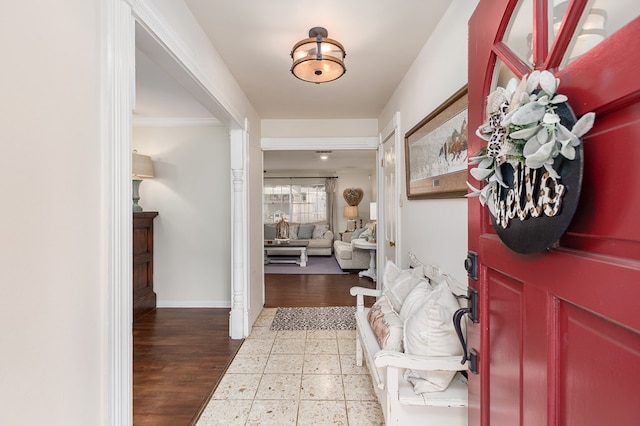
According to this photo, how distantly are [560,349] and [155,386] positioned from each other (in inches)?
96.5

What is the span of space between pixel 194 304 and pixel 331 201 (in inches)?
227

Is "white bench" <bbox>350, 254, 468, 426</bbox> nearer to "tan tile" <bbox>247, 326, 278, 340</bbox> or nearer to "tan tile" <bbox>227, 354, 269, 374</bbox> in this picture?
"tan tile" <bbox>227, 354, 269, 374</bbox>

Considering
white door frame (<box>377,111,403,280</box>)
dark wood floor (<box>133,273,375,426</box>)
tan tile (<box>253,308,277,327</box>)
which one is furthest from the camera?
tan tile (<box>253,308,277,327</box>)

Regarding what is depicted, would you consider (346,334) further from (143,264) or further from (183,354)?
(143,264)

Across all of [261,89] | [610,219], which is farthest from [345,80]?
[610,219]

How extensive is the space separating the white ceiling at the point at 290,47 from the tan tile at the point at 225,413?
79.5 inches

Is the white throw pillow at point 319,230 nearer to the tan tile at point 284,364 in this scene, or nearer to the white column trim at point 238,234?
the white column trim at point 238,234

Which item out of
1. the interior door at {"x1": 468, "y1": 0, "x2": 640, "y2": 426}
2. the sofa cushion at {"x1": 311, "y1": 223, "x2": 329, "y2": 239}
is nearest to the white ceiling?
the interior door at {"x1": 468, "y1": 0, "x2": 640, "y2": 426}

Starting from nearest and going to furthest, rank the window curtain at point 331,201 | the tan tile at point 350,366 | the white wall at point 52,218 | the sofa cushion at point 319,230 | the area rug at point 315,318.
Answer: the white wall at point 52,218 → the tan tile at point 350,366 → the area rug at point 315,318 → the sofa cushion at point 319,230 → the window curtain at point 331,201

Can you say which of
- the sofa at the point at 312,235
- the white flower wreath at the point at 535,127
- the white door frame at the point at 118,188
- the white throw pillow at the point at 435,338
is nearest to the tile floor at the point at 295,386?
the white throw pillow at the point at 435,338

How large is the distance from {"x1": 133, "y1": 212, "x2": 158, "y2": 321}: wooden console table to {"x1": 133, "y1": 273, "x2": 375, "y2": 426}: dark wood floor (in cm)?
15

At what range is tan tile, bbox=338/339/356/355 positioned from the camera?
265 cm

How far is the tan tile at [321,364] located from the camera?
2355mm

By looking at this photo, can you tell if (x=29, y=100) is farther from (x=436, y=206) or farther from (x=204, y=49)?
(x=436, y=206)
